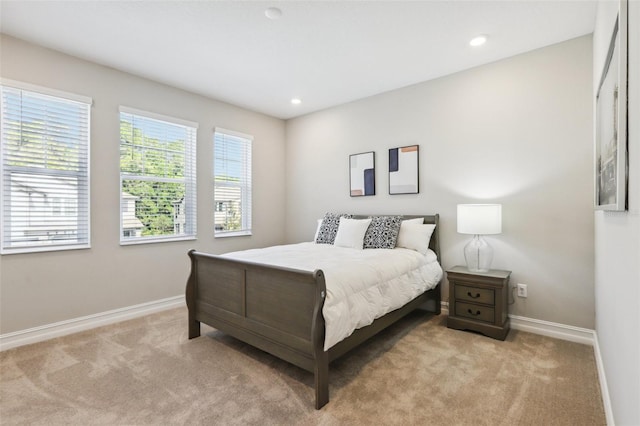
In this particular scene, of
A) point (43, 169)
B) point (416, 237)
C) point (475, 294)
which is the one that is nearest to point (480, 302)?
point (475, 294)

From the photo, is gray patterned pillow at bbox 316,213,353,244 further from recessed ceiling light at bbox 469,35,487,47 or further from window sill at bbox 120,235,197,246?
recessed ceiling light at bbox 469,35,487,47

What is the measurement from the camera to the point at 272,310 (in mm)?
2184

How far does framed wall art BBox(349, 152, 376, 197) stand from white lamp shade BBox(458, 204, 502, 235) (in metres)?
1.42

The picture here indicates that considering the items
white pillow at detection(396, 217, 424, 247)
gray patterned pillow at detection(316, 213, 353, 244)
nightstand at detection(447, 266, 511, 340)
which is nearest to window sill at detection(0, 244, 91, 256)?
gray patterned pillow at detection(316, 213, 353, 244)

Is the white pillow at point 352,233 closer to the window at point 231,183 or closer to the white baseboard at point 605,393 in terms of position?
the window at point 231,183

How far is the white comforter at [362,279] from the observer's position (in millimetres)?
1976

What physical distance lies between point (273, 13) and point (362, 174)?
2.26 meters

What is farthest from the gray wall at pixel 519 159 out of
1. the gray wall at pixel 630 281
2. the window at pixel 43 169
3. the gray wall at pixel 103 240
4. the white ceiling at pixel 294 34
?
the window at pixel 43 169

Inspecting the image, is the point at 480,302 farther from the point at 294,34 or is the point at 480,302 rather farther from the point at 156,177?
the point at 156,177

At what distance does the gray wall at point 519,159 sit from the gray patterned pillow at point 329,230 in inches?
21.9

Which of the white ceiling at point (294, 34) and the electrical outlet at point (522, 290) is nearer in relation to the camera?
the white ceiling at point (294, 34)

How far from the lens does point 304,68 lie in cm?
329

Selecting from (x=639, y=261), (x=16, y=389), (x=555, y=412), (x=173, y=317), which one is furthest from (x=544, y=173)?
(x=16, y=389)

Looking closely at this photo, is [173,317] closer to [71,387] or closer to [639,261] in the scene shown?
[71,387]
